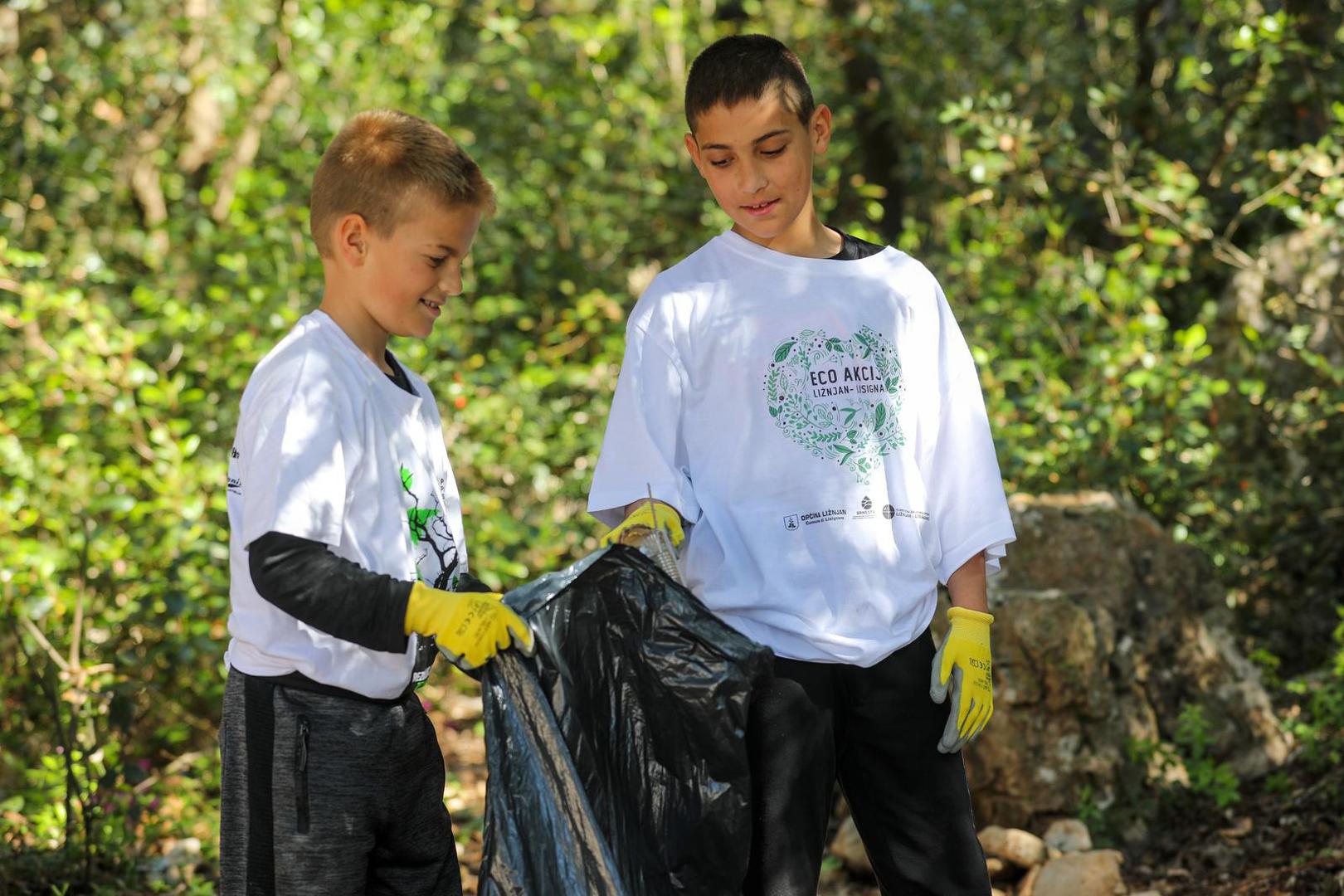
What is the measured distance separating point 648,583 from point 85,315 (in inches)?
122

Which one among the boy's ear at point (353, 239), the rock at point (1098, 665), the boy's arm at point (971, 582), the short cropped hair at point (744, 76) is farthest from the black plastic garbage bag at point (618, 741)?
the rock at point (1098, 665)

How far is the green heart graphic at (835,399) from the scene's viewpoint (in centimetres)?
218

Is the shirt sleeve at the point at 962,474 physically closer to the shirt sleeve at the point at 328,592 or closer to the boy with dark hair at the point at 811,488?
the boy with dark hair at the point at 811,488

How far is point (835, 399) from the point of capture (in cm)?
219

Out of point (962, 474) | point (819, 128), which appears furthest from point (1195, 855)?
point (819, 128)

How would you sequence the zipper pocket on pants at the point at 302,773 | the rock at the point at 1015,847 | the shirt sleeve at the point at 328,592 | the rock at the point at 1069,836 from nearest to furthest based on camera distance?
the shirt sleeve at the point at 328,592 → the zipper pocket on pants at the point at 302,773 → the rock at the point at 1015,847 → the rock at the point at 1069,836

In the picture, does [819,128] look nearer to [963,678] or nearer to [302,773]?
[963,678]

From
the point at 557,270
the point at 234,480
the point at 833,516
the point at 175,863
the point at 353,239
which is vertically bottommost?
the point at 175,863

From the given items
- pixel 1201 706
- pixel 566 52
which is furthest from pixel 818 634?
pixel 566 52

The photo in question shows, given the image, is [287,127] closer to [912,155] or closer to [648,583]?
[912,155]

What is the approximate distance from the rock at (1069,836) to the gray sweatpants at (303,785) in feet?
7.10

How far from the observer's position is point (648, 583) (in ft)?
6.81

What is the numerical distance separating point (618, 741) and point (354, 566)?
0.49 metres

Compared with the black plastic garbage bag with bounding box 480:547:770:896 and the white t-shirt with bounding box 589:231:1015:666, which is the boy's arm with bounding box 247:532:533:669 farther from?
the white t-shirt with bounding box 589:231:1015:666
